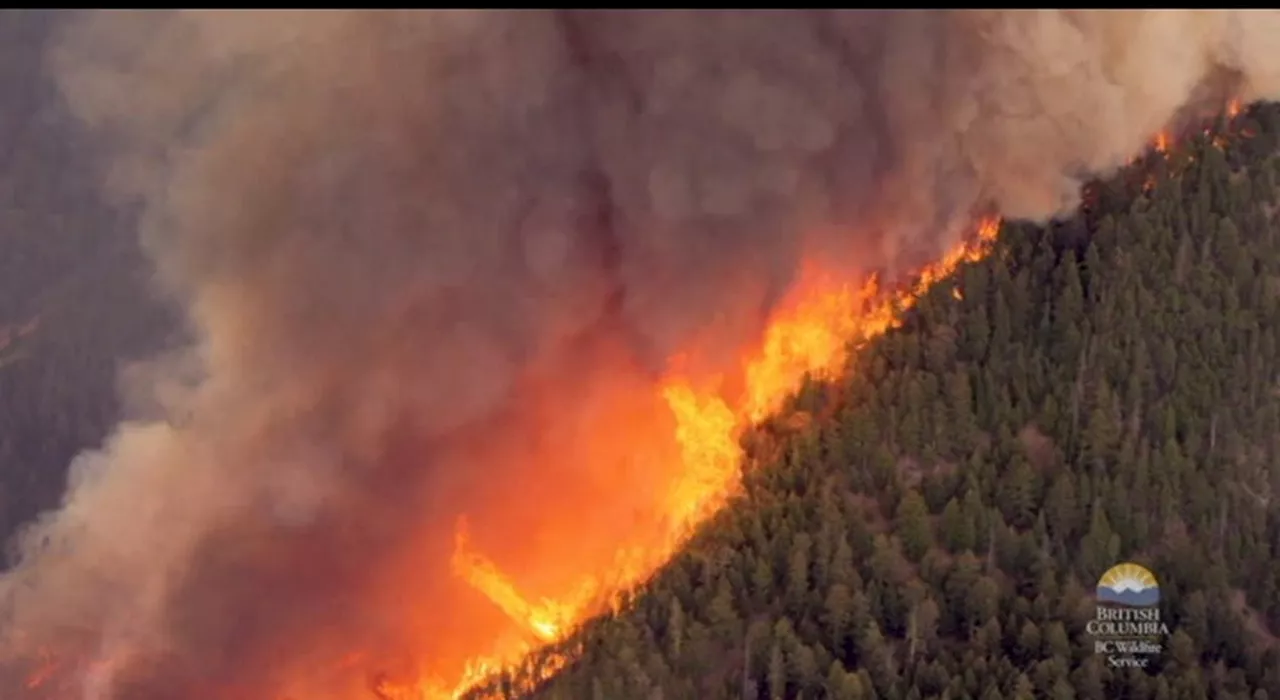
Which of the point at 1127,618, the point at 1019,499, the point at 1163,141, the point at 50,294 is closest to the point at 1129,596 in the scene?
the point at 1127,618

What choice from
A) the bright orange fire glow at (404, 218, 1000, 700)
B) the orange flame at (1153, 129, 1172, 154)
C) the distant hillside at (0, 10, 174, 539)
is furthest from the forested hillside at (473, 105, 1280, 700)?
the distant hillside at (0, 10, 174, 539)

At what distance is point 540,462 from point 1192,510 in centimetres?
1708

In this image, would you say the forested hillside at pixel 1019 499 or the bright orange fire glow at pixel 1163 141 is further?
the bright orange fire glow at pixel 1163 141

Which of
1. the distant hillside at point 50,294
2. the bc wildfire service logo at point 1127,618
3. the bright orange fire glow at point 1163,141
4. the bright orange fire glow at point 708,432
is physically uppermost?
the distant hillside at point 50,294

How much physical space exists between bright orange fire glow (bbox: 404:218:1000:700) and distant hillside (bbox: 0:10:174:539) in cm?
3317

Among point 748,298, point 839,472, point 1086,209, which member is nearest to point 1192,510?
point 839,472

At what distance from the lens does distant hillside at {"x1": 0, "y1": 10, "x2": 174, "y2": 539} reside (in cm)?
6694

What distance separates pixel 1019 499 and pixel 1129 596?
2988mm

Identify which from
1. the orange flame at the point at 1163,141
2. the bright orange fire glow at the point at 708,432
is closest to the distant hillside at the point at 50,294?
the bright orange fire glow at the point at 708,432

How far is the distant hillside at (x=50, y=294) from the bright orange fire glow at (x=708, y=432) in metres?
33.2

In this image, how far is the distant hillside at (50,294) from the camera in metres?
66.9

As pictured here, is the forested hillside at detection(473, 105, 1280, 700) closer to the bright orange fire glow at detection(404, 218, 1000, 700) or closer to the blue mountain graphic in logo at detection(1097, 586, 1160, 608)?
the blue mountain graphic in logo at detection(1097, 586, 1160, 608)

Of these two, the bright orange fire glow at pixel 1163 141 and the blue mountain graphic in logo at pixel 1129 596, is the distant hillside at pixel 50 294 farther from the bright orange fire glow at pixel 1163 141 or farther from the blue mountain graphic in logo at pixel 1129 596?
the blue mountain graphic in logo at pixel 1129 596

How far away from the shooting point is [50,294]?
240ft
